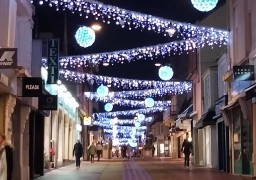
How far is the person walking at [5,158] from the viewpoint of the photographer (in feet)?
49.9

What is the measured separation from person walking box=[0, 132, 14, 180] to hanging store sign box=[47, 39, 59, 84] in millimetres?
11647

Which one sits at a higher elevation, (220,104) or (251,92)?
(220,104)

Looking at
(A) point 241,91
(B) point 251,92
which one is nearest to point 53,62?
(A) point 241,91

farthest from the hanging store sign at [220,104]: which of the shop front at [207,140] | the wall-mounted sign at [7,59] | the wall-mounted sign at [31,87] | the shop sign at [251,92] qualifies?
the wall-mounted sign at [7,59]

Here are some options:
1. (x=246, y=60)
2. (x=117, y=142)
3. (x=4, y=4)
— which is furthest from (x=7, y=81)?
(x=117, y=142)

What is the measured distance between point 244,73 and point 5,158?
11.2 meters

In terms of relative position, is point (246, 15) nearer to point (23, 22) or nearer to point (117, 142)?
point (23, 22)

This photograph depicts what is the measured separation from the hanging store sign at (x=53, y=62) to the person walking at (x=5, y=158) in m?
11.6

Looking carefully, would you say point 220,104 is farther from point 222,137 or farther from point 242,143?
point 242,143

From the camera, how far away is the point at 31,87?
20.0 m

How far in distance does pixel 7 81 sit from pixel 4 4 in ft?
8.76

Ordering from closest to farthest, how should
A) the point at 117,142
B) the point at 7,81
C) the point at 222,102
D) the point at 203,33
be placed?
the point at 7,81 < the point at 203,33 < the point at 222,102 < the point at 117,142

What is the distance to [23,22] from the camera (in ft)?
74.3

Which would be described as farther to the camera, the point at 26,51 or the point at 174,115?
the point at 174,115
